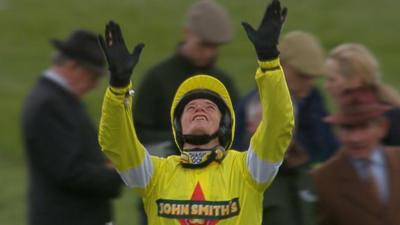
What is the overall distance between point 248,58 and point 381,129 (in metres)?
13.4

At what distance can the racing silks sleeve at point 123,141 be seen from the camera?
558 cm

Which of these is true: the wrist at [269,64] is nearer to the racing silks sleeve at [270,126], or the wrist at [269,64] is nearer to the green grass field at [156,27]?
the racing silks sleeve at [270,126]

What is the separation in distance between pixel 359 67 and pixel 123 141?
2.06 metres

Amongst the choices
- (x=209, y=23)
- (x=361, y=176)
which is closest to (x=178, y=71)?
(x=209, y=23)

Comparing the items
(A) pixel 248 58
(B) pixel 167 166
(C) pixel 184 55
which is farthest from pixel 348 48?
(A) pixel 248 58

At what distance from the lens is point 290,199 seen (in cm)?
682

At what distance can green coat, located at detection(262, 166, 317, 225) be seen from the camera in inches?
266

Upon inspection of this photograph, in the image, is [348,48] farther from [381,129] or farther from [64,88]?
[64,88]

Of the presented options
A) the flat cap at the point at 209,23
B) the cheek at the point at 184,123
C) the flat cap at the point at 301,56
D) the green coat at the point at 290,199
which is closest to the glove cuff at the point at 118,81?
the cheek at the point at 184,123

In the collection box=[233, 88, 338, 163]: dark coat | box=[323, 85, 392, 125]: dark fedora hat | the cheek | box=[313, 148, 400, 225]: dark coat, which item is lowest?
box=[313, 148, 400, 225]: dark coat

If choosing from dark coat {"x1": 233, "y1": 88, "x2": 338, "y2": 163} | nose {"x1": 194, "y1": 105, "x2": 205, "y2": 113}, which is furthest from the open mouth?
dark coat {"x1": 233, "y1": 88, "x2": 338, "y2": 163}

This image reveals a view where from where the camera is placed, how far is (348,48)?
758cm

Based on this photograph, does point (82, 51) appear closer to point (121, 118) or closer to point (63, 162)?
point (63, 162)

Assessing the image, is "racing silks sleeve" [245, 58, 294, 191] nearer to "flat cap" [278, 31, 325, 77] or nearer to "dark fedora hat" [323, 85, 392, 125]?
"dark fedora hat" [323, 85, 392, 125]
